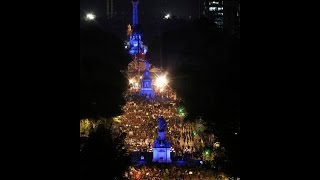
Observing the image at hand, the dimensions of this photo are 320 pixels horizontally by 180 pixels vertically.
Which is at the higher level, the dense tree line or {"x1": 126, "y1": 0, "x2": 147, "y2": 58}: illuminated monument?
{"x1": 126, "y1": 0, "x2": 147, "y2": 58}: illuminated monument

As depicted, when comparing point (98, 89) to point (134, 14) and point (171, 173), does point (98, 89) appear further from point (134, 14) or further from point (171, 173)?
point (134, 14)

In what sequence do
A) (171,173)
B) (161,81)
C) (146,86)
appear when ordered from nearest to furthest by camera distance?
(171,173) → (161,81) → (146,86)

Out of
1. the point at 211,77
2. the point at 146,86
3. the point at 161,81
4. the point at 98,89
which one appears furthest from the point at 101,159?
the point at 146,86

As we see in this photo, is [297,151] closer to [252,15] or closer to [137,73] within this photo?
[252,15]

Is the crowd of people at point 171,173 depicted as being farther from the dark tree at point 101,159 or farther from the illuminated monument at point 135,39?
the illuminated monument at point 135,39

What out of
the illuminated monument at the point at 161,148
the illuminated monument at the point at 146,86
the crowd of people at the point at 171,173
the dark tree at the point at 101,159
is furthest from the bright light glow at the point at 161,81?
the dark tree at the point at 101,159

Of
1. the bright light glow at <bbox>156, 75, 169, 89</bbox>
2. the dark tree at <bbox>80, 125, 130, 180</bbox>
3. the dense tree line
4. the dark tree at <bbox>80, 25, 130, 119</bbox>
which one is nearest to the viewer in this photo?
the dark tree at <bbox>80, 125, 130, 180</bbox>

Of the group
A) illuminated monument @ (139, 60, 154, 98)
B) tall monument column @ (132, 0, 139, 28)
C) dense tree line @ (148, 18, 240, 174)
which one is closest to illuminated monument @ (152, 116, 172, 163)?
dense tree line @ (148, 18, 240, 174)

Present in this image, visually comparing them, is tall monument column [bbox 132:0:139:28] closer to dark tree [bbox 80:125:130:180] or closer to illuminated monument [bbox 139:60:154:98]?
illuminated monument [bbox 139:60:154:98]

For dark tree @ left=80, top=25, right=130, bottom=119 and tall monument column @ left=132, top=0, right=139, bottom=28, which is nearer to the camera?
dark tree @ left=80, top=25, right=130, bottom=119

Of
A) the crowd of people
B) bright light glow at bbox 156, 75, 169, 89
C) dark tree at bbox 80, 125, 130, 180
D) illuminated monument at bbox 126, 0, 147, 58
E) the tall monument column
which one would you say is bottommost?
the crowd of people
